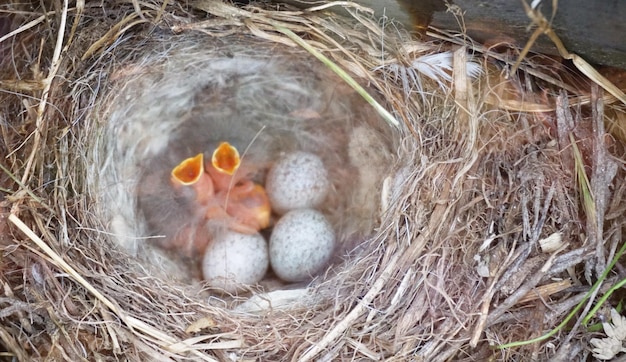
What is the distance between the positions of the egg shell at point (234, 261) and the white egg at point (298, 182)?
0.50ft

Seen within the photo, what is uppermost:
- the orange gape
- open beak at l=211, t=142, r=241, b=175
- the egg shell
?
open beak at l=211, t=142, r=241, b=175

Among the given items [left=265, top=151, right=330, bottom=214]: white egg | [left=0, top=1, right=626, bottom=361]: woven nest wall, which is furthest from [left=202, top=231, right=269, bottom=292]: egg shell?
[left=265, top=151, right=330, bottom=214]: white egg

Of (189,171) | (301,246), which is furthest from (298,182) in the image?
(189,171)

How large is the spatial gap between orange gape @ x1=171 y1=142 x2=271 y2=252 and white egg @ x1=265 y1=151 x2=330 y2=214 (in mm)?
66

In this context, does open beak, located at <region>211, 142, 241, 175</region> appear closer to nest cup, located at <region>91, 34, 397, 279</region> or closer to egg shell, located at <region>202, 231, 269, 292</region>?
nest cup, located at <region>91, 34, 397, 279</region>

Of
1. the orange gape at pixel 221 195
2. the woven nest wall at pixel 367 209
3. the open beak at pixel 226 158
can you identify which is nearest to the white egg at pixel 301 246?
the woven nest wall at pixel 367 209

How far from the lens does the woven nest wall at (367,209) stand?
1604 millimetres

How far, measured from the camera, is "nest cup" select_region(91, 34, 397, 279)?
1.89m

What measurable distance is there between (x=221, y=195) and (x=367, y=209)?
47 cm

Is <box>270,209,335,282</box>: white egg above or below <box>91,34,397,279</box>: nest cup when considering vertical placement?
below

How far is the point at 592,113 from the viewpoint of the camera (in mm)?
1662

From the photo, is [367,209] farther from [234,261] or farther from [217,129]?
[217,129]

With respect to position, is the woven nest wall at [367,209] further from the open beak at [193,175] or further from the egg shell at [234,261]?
the open beak at [193,175]

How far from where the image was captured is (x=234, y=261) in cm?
192
